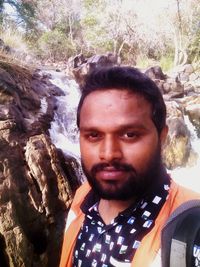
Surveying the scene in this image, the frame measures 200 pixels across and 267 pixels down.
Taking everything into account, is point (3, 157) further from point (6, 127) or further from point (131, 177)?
point (131, 177)

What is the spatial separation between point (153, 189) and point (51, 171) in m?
3.12

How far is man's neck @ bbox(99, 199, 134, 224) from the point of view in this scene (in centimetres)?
110

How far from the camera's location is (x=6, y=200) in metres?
3.47

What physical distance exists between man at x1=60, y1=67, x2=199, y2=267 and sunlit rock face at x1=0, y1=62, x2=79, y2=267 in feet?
7.97

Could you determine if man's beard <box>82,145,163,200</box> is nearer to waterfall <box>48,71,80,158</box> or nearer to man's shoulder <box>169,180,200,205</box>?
man's shoulder <box>169,180,200,205</box>

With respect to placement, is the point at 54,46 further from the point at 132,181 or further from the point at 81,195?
the point at 132,181

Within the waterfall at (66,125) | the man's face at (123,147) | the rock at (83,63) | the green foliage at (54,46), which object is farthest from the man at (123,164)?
the green foliage at (54,46)

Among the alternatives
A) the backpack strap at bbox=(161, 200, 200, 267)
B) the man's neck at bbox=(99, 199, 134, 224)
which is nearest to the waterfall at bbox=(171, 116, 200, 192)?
the man's neck at bbox=(99, 199, 134, 224)

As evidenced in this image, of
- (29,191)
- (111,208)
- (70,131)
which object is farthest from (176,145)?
(111,208)

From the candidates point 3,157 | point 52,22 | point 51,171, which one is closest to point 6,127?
point 3,157

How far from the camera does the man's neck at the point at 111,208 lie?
43.4 inches

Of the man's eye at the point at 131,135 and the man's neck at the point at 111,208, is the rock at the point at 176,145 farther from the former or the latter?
the man's eye at the point at 131,135

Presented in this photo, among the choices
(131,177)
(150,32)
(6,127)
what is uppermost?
(150,32)

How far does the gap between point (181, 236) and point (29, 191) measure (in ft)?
10.2
